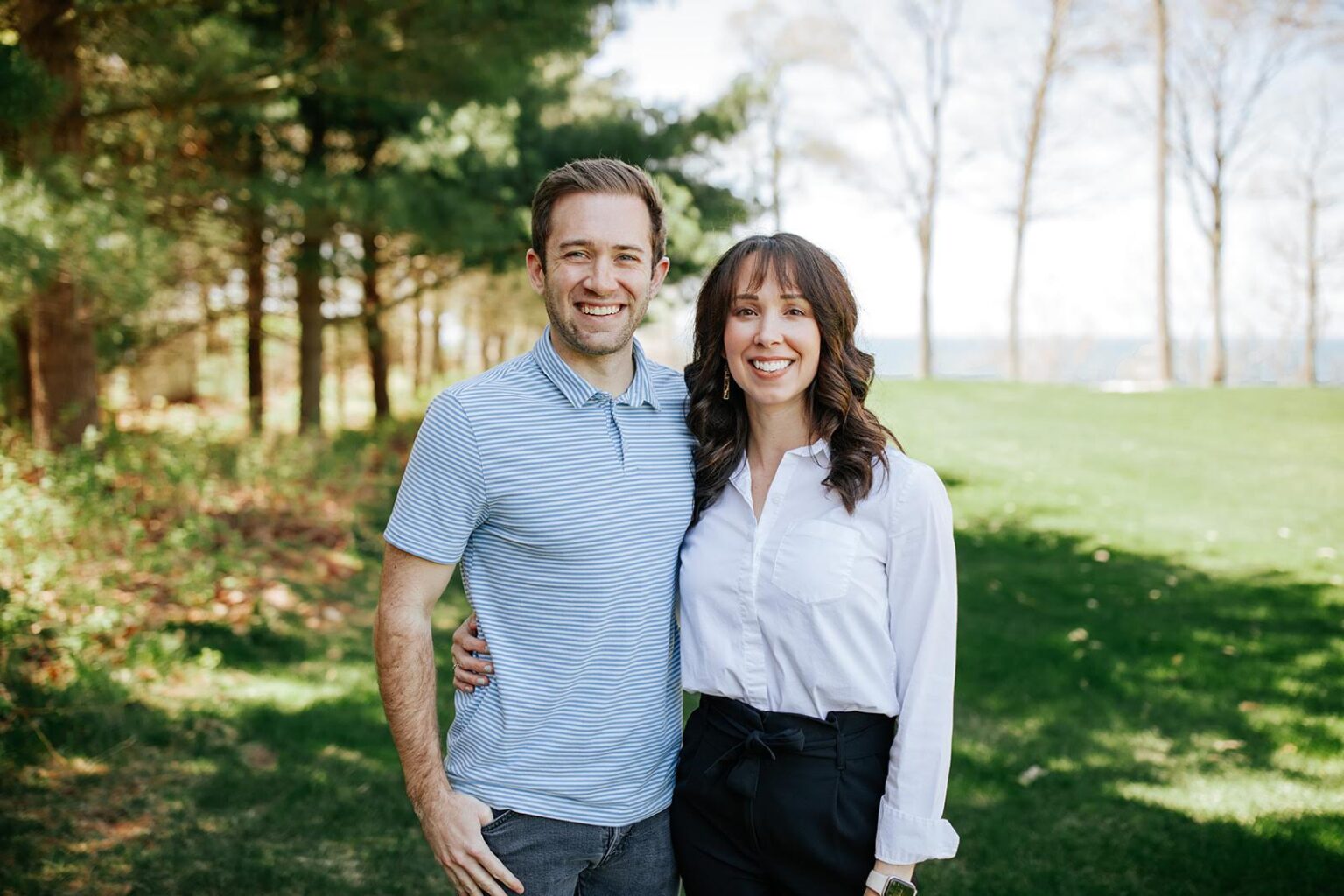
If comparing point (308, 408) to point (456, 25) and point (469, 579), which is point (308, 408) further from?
point (469, 579)

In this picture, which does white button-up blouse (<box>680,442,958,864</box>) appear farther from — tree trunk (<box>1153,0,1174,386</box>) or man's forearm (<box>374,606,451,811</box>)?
tree trunk (<box>1153,0,1174,386</box>)

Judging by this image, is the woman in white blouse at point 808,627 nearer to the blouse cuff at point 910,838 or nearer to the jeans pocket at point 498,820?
the blouse cuff at point 910,838

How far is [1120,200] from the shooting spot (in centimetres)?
2530

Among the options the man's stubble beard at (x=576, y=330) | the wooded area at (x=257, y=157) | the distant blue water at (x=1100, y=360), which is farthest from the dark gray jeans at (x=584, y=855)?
the distant blue water at (x=1100, y=360)

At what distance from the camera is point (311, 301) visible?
12.4 m

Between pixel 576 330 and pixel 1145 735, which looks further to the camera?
pixel 1145 735

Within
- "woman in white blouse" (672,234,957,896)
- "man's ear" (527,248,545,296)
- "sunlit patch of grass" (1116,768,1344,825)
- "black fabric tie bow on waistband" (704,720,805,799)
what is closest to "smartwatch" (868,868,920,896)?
"woman in white blouse" (672,234,957,896)

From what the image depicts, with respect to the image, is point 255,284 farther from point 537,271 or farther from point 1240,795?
point 1240,795

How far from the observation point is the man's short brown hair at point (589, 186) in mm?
2234

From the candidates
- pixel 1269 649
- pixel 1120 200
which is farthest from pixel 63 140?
pixel 1120 200

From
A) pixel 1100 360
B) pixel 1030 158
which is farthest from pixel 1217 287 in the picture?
pixel 1100 360

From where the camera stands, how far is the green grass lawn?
12.1ft

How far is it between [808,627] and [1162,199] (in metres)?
20.0

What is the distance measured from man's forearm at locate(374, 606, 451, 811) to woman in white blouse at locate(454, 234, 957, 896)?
117mm
